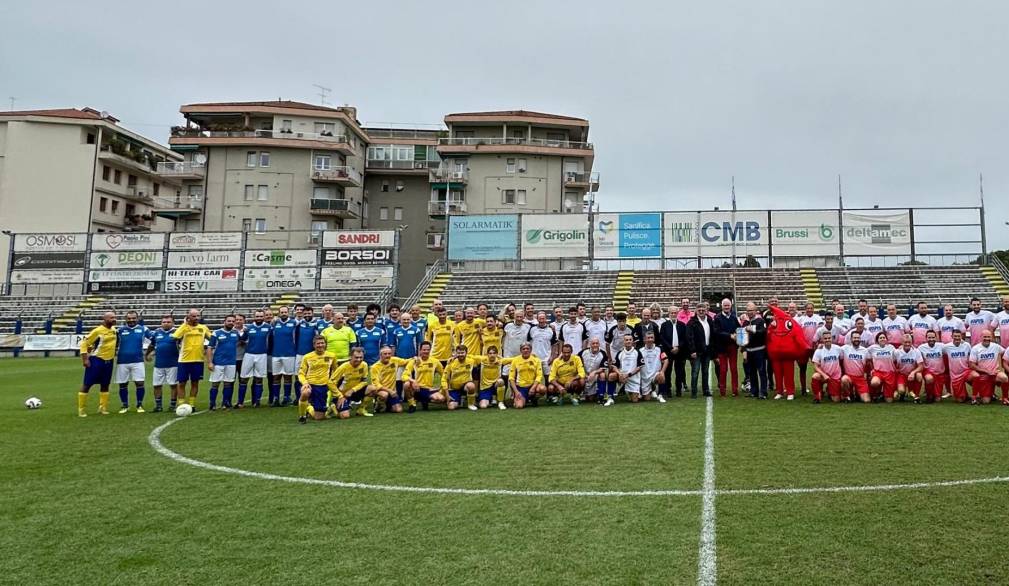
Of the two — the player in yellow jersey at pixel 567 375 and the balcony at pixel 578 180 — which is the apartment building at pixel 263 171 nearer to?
the balcony at pixel 578 180

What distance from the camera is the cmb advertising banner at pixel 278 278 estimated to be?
114ft

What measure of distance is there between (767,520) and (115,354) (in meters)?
11.6

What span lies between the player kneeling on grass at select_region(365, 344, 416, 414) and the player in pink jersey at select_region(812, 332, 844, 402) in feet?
22.6

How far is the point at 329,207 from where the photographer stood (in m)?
49.4

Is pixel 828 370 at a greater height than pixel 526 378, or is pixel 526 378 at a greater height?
pixel 828 370

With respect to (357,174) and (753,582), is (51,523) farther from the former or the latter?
(357,174)

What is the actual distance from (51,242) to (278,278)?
526 inches

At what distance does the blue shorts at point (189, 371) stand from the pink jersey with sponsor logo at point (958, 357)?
13.0m

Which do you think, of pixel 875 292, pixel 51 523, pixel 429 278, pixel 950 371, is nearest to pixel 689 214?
pixel 875 292

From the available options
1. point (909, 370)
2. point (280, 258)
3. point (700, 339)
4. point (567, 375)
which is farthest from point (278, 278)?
point (909, 370)

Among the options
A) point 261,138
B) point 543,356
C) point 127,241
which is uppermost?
point 261,138

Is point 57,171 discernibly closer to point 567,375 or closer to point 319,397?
point 319,397

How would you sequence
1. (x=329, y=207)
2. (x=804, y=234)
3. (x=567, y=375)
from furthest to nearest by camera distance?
(x=329, y=207) → (x=804, y=234) → (x=567, y=375)

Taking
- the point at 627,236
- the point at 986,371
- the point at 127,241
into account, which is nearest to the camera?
the point at 986,371
